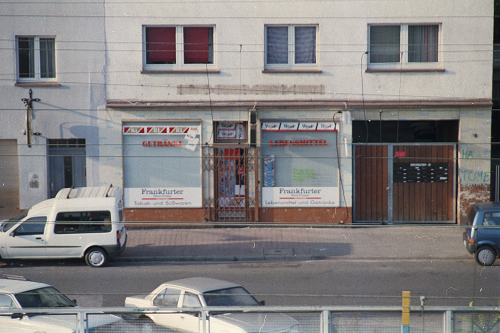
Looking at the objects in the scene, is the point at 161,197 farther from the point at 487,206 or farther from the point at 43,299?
the point at 487,206

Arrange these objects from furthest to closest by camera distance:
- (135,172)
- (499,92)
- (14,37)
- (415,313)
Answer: (499,92)
(135,172)
(14,37)
(415,313)

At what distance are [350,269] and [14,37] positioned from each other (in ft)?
28.2

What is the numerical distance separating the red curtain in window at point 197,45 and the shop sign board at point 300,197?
3.78 metres

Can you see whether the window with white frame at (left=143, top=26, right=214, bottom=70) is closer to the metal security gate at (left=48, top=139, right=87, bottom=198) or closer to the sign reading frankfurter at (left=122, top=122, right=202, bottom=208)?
the sign reading frankfurter at (left=122, top=122, right=202, bottom=208)

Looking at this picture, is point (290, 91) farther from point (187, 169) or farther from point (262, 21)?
point (187, 169)

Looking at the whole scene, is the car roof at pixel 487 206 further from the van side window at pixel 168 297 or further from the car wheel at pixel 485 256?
the van side window at pixel 168 297

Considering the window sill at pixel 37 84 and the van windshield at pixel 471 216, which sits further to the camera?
the window sill at pixel 37 84

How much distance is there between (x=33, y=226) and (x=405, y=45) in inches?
363

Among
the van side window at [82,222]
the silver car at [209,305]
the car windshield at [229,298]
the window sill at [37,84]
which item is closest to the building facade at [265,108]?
the window sill at [37,84]

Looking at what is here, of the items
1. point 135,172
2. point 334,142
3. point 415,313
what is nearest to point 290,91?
point 334,142

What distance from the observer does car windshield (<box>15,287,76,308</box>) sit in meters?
6.20

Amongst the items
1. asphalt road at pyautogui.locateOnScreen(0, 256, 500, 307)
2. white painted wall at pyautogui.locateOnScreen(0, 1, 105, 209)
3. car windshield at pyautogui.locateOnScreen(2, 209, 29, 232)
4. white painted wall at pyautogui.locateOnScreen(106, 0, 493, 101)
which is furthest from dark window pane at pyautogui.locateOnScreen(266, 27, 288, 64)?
car windshield at pyautogui.locateOnScreen(2, 209, 29, 232)

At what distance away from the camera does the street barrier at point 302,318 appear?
555cm

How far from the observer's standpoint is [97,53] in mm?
10141
